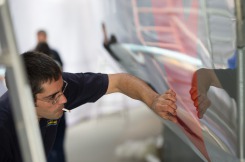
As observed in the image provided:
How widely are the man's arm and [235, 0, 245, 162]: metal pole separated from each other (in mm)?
271

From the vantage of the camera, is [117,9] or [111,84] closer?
[111,84]

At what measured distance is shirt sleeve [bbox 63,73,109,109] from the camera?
1.51 metres

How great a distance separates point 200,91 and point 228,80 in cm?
12

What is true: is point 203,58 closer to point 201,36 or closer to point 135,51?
point 201,36

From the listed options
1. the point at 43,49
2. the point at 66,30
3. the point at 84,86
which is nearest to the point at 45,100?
the point at 84,86

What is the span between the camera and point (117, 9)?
7.24ft

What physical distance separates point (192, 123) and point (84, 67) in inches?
127

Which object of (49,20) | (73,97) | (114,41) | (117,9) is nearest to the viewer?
(73,97)

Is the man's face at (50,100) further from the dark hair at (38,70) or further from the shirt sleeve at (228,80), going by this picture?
the shirt sleeve at (228,80)

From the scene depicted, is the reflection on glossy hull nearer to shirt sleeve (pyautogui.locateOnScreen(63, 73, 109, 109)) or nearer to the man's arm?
the man's arm

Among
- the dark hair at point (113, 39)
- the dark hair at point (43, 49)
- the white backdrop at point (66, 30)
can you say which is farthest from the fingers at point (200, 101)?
the white backdrop at point (66, 30)

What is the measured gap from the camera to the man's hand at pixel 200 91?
3.62 feet

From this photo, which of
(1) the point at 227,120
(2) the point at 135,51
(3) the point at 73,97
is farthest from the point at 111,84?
(1) the point at 227,120

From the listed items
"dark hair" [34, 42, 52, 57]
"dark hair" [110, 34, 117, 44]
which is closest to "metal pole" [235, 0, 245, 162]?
"dark hair" [110, 34, 117, 44]
